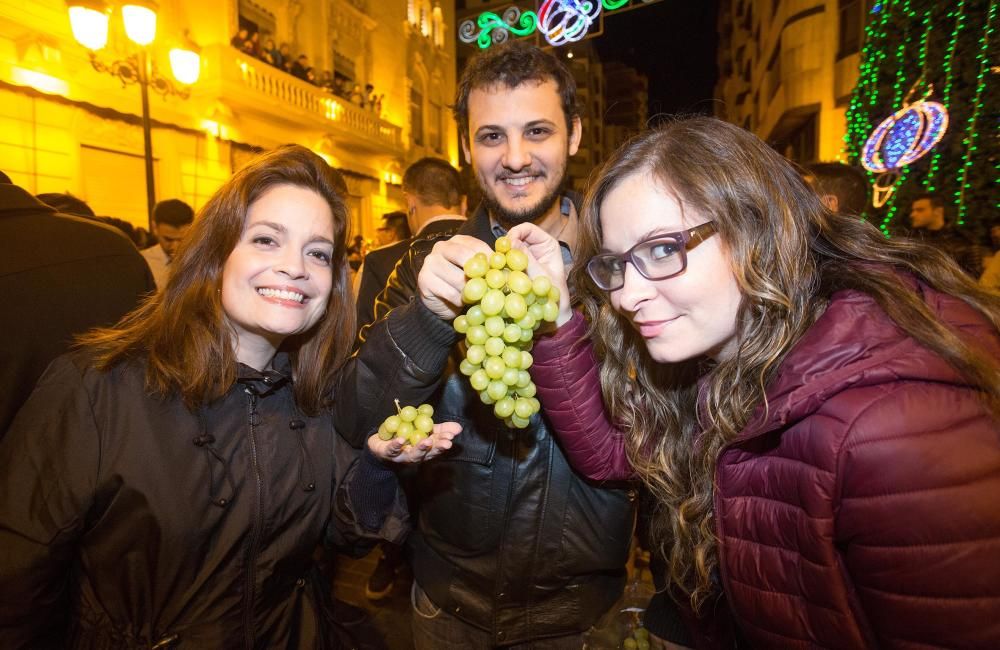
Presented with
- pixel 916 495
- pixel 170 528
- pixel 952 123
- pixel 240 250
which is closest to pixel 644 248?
pixel 916 495

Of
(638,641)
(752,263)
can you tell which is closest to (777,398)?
(752,263)

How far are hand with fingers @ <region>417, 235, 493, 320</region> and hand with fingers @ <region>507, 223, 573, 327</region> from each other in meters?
0.16

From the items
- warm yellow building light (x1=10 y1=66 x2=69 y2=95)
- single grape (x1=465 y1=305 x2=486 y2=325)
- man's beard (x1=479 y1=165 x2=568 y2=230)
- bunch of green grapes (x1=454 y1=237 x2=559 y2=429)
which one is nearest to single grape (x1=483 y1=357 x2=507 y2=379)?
bunch of green grapes (x1=454 y1=237 x2=559 y2=429)

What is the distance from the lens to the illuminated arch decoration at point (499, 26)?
915 centimetres

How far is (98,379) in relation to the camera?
163cm

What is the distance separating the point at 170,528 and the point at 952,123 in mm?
8405

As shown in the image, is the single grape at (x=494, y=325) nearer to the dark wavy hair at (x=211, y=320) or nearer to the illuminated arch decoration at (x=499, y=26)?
the dark wavy hair at (x=211, y=320)

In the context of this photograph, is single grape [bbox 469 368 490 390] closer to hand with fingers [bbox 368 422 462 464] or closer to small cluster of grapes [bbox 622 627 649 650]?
hand with fingers [bbox 368 422 462 464]

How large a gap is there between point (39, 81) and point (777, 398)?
38.7 ft

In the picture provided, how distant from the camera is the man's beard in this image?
2.35 metres

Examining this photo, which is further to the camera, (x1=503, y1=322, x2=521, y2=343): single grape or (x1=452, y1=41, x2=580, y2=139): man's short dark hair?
(x1=452, y1=41, x2=580, y2=139): man's short dark hair

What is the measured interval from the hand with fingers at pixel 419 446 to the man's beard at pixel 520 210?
1159mm

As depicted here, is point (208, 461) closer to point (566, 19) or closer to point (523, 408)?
point (523, 408)

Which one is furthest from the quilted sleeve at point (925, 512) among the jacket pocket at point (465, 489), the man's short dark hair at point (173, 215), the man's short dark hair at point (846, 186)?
the man's short dark hair at point (173, 215)
